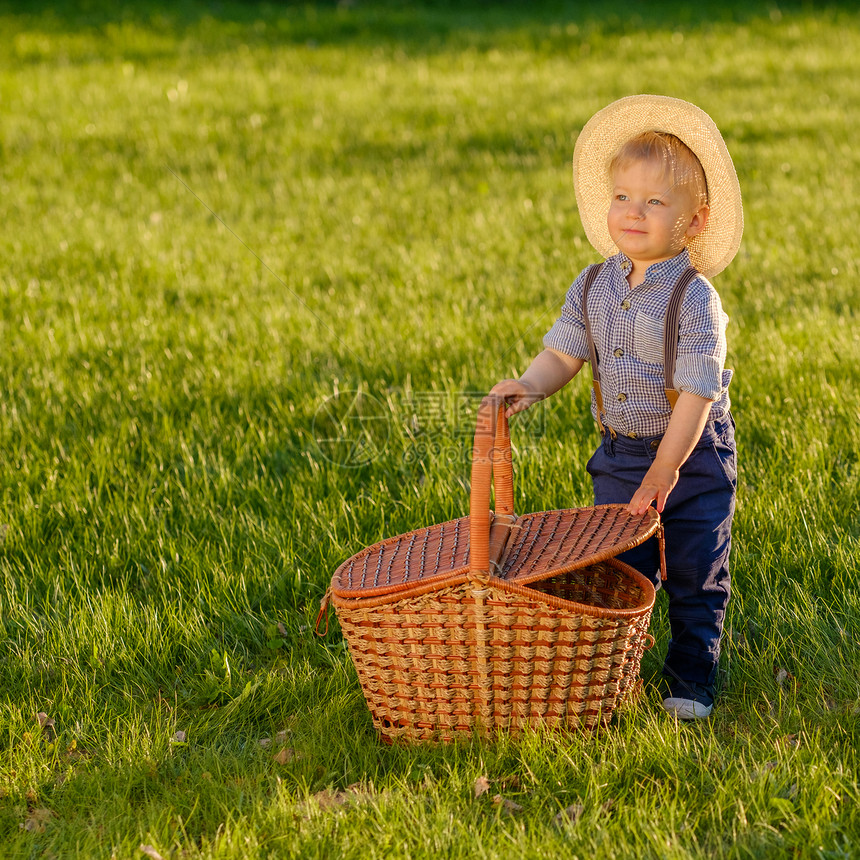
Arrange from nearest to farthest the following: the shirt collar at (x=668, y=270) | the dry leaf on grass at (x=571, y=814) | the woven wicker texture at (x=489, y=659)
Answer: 1. the dry leaf on grass at (x=571, y=814)
2. the woven wicker texture at (x=489, y=659)
3. the shirt collar at (x=668, y=270)

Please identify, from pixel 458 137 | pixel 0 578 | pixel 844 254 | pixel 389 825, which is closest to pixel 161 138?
pixel 458 137

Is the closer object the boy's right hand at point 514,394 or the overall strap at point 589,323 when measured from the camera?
the boy's right hand at point 514,394

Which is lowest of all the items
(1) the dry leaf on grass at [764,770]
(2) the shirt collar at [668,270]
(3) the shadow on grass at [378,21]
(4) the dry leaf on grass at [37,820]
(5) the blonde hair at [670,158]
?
(4) the dry leaf on grass at [37,820]

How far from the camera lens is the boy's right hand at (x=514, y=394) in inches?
107

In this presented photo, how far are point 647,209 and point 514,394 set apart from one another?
613 mm

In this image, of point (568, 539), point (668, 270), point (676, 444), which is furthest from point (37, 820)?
point (668, 270)

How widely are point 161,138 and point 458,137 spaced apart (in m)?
2.83

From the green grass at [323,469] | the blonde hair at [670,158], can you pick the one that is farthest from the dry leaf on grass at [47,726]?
the blonde hair at [670,158]

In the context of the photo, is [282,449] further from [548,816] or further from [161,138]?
[161,138]

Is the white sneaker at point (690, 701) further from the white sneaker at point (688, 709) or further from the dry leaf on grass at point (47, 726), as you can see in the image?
the dry leaf on grass at point (47, 726)

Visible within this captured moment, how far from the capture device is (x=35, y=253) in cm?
692

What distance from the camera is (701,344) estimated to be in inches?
107

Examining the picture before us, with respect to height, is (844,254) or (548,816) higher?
(844,254)

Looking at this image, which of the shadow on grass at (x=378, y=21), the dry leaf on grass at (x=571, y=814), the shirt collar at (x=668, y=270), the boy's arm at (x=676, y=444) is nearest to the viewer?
the dry leaf on grass at (x=571, y=814)
